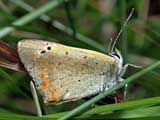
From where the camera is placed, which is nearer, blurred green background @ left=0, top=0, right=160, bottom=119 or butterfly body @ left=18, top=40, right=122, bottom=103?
butterfly body @ left=18, top=40, right=122, bottom=103

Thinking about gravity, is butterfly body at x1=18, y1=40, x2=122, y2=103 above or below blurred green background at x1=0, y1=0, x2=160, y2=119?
below

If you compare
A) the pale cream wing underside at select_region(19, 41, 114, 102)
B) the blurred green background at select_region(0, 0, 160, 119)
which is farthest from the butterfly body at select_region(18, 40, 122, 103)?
the blurred green background at select_region(0, 0, 160, 119)

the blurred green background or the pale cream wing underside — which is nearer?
the pale cream wing underside

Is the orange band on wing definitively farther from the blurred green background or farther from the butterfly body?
the blurred green background

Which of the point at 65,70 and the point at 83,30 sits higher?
the point at 83,30

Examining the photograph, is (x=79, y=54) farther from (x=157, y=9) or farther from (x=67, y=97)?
(x=157, y=9)

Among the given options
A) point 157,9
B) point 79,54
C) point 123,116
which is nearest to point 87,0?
point 157,9

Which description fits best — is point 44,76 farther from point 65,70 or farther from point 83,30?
point 83,30

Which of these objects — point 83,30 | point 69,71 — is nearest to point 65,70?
point 69,71
